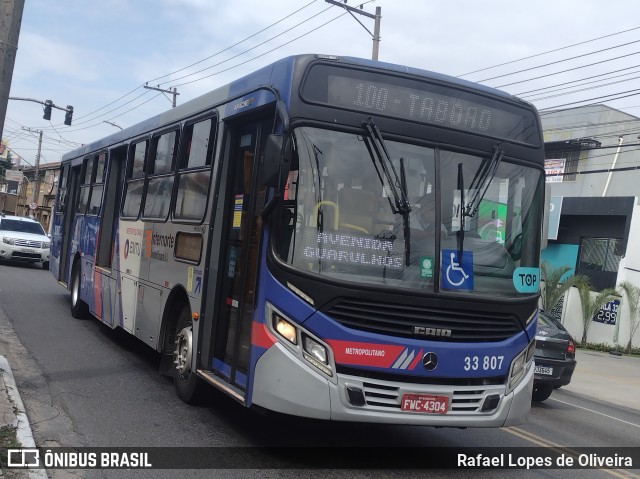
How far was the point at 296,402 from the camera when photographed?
18.1ft

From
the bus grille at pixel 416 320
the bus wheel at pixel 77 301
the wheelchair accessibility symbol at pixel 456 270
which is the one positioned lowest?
the bus wheel at pixel 77 301

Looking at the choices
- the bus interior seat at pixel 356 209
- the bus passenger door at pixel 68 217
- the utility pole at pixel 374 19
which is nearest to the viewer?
the bus interior seat at pixel 356 209

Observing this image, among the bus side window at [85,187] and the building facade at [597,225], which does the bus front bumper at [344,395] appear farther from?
the building facade at [597,225]

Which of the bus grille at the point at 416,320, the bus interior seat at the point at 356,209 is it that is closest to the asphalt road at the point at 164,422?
the bus grille at the point at 416,320

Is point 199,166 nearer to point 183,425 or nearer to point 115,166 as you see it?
point 183,425

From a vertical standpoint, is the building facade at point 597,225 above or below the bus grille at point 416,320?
above

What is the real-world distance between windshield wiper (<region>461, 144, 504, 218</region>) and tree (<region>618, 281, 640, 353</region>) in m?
18.9

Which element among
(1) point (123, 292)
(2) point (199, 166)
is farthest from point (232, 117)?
(1) point (123, 292)

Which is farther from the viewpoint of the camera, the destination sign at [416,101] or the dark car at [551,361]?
the dark car at [551,361]

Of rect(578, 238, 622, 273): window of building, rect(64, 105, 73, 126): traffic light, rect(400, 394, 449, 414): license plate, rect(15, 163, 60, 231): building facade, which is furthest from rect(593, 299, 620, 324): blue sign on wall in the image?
rect(15, 163, 60, 231): building facade

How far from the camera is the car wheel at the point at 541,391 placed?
11.7 meters

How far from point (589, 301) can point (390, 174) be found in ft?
63.7

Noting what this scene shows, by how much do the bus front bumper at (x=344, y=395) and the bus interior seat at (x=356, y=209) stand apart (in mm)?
1122

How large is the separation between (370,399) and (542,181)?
8.68 feet
